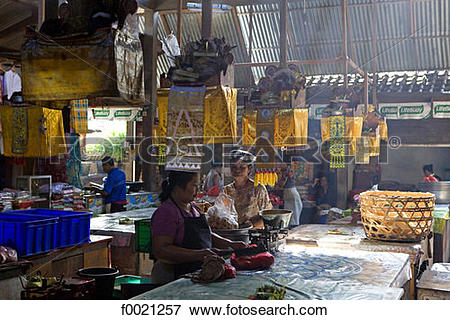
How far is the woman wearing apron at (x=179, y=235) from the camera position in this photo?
3.19 m

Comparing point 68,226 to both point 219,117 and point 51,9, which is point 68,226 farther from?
point 51,9

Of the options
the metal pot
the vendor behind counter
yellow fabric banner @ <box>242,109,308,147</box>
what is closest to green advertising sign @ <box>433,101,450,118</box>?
the metal pot

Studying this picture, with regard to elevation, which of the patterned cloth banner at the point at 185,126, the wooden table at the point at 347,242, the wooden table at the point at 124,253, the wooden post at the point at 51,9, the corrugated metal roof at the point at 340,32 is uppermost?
the corrugated metal roof at the point at 340,32

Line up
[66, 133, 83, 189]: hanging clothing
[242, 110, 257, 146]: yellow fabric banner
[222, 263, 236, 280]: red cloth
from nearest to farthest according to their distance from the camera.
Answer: [222, 263, 236, 280]: red cloth
[242, 110, 257, 146]: yellow fabric banner
[66, 133, 83, 189]: hanging clothing

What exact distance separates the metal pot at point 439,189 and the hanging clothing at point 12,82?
21.1ft

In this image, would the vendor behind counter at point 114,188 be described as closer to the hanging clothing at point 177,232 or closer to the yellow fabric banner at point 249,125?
the yellow fabric banner at point 249,125

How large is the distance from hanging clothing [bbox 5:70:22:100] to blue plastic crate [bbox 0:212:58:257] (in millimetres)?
2921

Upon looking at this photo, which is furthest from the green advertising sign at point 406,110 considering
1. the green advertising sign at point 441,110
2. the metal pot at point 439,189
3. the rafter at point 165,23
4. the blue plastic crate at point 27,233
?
the blue plastic crate at point 27,233

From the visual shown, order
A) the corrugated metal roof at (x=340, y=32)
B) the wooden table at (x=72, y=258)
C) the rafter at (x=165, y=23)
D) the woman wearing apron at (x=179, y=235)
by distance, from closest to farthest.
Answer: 1. the woman wearing apron at (x=179, y=235)
2. the wooden table at (x=72, y=258)
3. the corrugated metal roof at (x=340, y=32)
4. the rafter at (x=165, y=23)

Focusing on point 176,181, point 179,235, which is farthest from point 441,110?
point 179,235

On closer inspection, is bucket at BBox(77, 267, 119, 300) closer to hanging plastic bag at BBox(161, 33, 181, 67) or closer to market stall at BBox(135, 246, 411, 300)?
market stall at BBox(135, 246, 411, 300)

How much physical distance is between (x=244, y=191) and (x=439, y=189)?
14.0ft

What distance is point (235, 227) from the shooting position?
3.54 m

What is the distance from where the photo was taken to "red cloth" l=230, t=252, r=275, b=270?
2.78 metres
